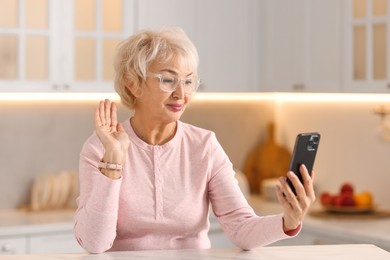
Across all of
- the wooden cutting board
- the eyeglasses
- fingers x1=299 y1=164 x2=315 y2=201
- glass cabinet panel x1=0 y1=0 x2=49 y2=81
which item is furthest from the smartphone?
the wooden cutting board

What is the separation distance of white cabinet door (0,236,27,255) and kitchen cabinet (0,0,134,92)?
29.1 inches

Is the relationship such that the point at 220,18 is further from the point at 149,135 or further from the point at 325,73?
the point at 149,135

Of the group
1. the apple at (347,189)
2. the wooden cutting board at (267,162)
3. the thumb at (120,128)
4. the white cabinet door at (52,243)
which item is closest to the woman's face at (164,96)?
the thumb at (120,128)

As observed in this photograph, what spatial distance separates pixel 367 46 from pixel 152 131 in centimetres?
189

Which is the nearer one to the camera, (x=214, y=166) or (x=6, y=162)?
(x=214, y=166)

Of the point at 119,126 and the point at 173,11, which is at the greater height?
the point at 173,11

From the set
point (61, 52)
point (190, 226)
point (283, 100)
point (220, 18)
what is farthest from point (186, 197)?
point (283, 100)

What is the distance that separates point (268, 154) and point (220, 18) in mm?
886

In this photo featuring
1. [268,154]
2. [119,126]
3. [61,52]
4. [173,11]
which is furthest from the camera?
[268,154]

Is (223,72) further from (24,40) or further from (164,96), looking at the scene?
(164,96)

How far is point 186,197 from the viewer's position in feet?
8.73

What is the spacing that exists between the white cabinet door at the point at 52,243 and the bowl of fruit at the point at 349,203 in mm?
1277

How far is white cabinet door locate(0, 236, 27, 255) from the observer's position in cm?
391

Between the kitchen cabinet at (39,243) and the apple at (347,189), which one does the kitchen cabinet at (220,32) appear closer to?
the apple at (347,189)
